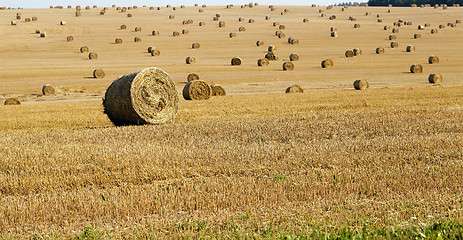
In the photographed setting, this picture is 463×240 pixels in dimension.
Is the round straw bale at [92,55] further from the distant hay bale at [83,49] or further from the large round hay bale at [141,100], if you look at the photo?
the large round hay bale at [141,100]

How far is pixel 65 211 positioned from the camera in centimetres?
760

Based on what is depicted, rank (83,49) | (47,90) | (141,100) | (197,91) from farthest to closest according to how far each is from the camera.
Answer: (83,49) → (47,90) → (197,91) → (141,100)

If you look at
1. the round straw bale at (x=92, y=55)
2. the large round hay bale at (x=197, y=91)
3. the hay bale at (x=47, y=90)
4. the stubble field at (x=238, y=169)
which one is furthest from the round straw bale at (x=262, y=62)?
the large round hay bale at (x=197, y=91)

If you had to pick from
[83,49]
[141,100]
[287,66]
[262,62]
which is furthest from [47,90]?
[83,49]

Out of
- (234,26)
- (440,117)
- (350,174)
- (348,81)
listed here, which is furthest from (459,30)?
(350,174)

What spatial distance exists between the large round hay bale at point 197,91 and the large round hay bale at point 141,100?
7.47m

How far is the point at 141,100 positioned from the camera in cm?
1669

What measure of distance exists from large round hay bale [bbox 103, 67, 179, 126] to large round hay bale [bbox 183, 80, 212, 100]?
294 inches

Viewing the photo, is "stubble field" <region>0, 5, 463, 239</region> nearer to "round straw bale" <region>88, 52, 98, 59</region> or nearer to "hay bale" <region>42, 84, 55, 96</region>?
"hay bale" <region>42, 84, 55, 96</region>

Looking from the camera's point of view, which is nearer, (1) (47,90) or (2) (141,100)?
(2) (141,100)

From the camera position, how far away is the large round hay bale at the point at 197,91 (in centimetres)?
2500

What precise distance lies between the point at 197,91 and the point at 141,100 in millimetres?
8520

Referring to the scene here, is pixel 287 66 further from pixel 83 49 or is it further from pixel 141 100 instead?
pixel 141 100

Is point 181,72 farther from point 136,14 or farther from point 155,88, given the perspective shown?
point 136,14
